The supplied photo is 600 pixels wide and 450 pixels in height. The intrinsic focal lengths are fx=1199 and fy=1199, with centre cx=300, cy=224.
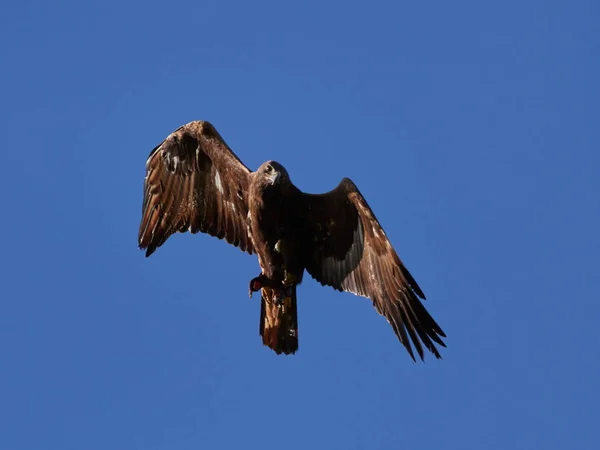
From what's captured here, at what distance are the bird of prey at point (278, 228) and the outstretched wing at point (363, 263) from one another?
1 centimetres

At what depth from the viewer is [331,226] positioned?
13883 millimetres

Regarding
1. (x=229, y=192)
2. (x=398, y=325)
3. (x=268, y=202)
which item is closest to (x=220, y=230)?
(x=229, y=192)

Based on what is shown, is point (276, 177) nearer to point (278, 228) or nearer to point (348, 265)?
point (278, 228)

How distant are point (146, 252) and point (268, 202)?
2.08 meters

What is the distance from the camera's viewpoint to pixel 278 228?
13.7 metres


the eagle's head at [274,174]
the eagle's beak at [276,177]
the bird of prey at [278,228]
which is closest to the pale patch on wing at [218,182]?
the bird of prey at [278,228]

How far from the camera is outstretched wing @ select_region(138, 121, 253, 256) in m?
14.4

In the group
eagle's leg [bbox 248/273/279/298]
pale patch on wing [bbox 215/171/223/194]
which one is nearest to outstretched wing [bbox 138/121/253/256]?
pale patch on wing [bbox 215/171/223/194]

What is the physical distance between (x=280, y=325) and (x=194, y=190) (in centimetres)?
217

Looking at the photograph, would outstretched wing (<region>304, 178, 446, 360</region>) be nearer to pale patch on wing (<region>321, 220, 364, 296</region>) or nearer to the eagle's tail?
pale patch on wing (<region>321, 220, 364, 296</region>)

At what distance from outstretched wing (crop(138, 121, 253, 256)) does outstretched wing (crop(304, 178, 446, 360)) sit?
1012 millimetres

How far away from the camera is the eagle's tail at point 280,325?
541 inches

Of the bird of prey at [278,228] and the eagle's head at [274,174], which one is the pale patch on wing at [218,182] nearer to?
the bird of prey at [278,228]

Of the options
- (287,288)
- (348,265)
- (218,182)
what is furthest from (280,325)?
(218,182)
